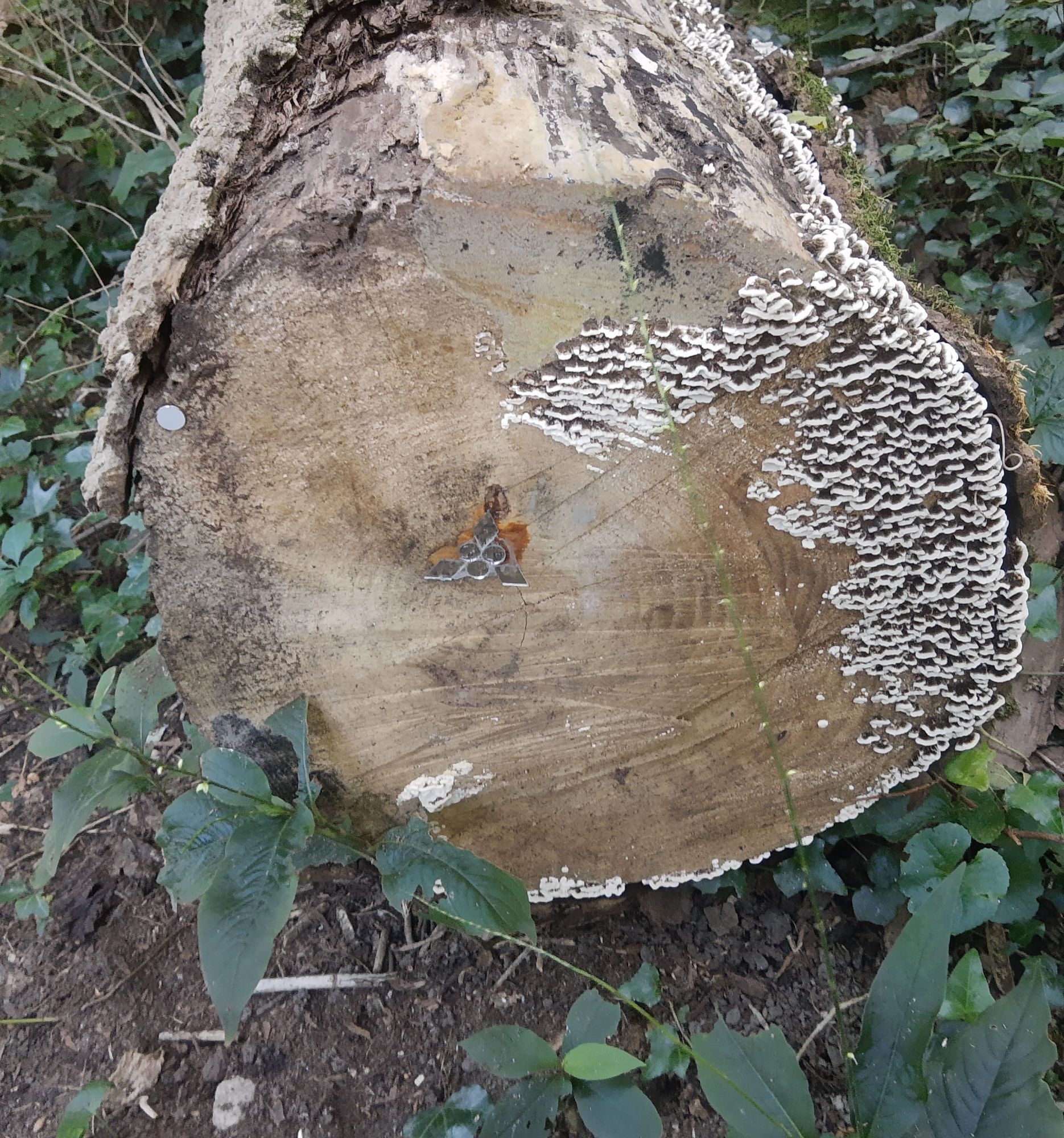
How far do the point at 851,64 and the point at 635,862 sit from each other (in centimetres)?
241

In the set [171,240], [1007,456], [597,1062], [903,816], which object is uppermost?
[171,240]

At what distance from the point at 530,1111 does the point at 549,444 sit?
3.02ft

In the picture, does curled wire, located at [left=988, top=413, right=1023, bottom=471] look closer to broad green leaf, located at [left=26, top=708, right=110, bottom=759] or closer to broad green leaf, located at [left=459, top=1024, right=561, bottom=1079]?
broad green leaf, located at [left=459, top=1024, right=561, bottom=1079]

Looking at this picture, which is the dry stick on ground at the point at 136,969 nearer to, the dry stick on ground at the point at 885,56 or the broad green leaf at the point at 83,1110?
the broad green leaf at the point at 83,1110

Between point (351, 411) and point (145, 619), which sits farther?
point (145, 619)

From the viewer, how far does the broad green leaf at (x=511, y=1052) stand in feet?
3.74

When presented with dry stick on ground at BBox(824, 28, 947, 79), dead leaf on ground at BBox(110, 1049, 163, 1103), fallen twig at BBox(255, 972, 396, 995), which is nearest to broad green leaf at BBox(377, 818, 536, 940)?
fallen twig at BBox(255, 972, 396, 995)

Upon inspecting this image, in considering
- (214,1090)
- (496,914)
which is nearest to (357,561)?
(496,914)

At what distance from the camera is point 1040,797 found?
1.31 m

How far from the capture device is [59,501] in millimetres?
2678

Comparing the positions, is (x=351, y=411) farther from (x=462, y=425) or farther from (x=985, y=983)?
(x=985, y=983)

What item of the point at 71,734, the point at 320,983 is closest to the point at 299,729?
the point at 71,734

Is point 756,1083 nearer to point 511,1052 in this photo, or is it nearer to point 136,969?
point 511,1052

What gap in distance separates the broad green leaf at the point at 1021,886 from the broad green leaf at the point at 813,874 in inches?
9.9
